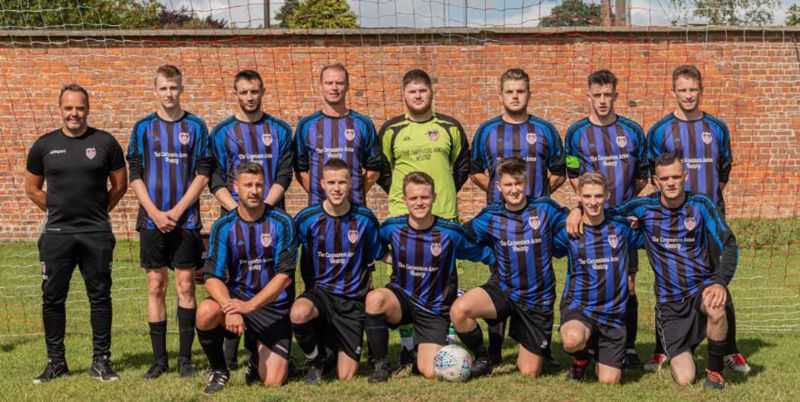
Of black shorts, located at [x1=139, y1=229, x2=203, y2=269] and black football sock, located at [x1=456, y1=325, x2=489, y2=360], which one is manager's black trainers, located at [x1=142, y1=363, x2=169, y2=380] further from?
black football sock, located at [x1=456, y1=325, x2=489, y2=360]

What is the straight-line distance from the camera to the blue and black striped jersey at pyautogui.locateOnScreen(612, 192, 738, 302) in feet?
16.0

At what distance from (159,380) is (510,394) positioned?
2.05 metres

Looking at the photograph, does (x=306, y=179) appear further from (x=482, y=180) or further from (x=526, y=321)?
(x=526, y=321)

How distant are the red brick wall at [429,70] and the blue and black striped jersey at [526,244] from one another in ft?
19.1

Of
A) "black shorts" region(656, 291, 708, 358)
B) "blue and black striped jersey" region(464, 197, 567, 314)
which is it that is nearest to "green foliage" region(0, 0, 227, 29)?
"blue and black striped jersey" region(464, 197, 567, 314)

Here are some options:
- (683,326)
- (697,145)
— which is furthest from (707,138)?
(683,326)

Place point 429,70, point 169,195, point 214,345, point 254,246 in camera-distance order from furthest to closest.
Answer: point 429,70 < point 169,195 < point 254,246 < point 214,345

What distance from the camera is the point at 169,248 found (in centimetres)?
512

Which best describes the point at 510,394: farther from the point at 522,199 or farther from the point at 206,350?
the point at 206,350

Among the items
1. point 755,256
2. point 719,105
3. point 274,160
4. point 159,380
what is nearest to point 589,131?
point 274,160

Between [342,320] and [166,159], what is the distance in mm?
1438

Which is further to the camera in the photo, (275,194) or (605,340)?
(275,194)

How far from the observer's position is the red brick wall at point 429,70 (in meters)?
11.0

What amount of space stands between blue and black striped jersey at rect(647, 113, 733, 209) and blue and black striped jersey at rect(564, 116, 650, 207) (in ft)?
0.55
